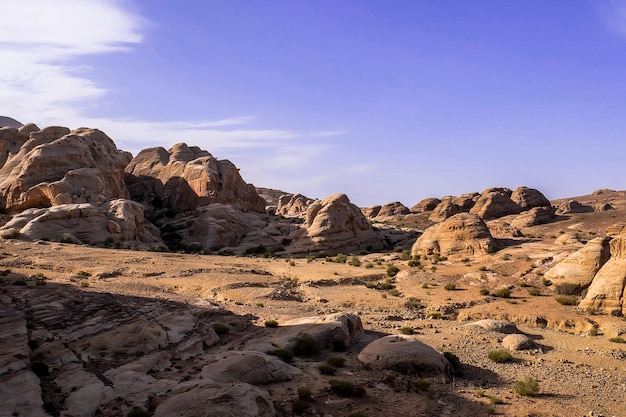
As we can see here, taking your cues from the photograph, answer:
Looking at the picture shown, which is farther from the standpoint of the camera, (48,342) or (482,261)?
(482,261)

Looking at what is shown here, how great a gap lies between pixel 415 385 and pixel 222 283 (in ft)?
64.8

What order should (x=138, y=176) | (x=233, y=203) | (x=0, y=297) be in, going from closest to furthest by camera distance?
(x=0, y=297), (x=233, y=203), (x=138, y=176)

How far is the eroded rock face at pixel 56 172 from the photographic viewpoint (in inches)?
1977

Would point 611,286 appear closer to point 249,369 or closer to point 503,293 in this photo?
point 503,293

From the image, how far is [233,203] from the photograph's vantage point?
68.8 meters

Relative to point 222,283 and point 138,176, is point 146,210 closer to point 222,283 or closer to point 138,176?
point 138,176

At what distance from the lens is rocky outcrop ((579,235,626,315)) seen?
87.1 feet

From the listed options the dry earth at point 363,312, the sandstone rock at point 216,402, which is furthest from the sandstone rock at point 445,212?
the sandstone rock at point 216,402

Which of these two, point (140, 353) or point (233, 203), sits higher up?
point (233, 203)

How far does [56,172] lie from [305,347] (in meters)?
45.2

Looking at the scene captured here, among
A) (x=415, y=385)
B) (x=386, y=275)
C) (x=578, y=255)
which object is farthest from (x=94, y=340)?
(x=578, y=255)

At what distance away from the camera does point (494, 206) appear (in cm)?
7388

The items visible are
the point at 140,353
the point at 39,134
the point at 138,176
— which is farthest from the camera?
the point at 138,176

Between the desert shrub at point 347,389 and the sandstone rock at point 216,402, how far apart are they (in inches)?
117
